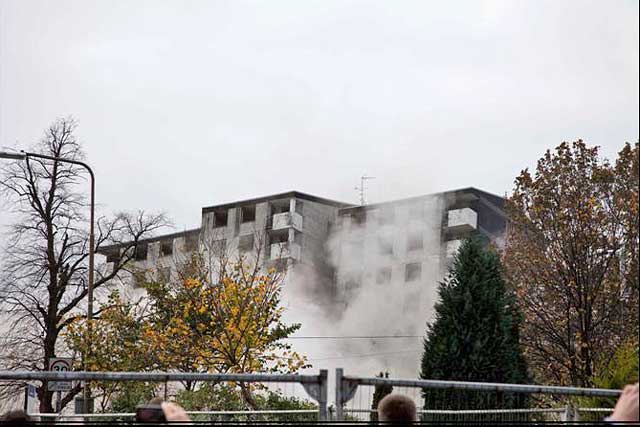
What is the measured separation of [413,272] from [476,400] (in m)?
47.8

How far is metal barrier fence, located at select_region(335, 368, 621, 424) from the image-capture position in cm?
552

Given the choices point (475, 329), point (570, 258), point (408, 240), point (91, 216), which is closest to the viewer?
point (475, 329)

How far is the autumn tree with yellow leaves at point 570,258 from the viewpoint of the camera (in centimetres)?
1933

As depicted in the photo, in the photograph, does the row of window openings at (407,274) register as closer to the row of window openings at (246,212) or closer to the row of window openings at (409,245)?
the row of window openings at (409,245)

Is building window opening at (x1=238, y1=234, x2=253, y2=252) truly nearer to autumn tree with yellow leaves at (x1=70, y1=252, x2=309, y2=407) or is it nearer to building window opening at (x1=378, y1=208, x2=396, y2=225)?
building window opening at (x1=378, y1=208, x2=396, y2=225)

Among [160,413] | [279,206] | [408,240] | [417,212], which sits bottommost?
[160,413]

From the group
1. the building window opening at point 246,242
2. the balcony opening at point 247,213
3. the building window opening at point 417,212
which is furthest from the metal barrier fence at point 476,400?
the balcony opening at point 247,213

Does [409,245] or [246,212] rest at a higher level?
[246,212]

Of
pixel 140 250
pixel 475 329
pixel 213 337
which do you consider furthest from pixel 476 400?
pixel 140 250

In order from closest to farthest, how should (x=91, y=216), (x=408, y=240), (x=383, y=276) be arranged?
1. (x=91, y=216)
2. (x=408, y=240)
3. (x=383, y=276)

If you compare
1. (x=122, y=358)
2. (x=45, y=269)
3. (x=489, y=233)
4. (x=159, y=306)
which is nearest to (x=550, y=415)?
(x=122, y=358)

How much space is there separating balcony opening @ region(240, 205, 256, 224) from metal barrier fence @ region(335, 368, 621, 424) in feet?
164

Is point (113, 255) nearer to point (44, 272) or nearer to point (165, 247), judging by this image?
point (44, 272)

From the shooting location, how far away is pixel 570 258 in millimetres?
20125
